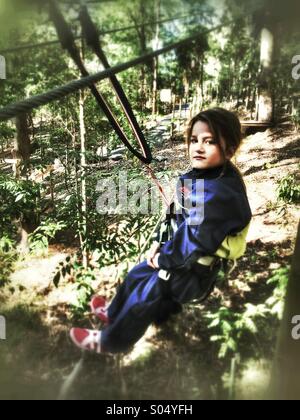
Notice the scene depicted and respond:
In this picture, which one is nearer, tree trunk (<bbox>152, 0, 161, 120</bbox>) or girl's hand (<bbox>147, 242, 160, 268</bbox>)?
tree trunk (<bbox>152, 0, 161, 120</bbox>)

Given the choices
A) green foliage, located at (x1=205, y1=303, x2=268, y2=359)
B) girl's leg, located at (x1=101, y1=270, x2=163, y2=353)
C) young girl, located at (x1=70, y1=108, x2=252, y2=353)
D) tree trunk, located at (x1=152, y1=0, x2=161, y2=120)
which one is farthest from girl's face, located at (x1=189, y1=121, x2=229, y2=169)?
green foliage, located at (x1=205, y1=303, x2=268, y2=359)

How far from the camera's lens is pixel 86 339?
1.53 meters

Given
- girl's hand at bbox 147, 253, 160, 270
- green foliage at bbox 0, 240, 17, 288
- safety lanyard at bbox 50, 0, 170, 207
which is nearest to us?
safety lanyard at bbox 50, 0, 170, 207

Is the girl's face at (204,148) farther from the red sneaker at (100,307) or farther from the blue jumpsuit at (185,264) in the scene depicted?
the red sneaker at (100,307)

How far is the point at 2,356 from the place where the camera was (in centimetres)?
161

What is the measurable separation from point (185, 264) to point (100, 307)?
1.35 feet

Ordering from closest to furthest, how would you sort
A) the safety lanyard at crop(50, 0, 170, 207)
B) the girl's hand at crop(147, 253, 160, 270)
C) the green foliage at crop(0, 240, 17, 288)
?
the safety lanyard at crop(50, 0, 170, 207), the girl's hand at crop(147, 253, 160, 270), the green foliage at crop(0, 240, 17, 288)

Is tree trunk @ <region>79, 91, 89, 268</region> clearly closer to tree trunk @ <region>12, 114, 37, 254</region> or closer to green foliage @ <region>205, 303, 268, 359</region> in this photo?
tree trunk @ <region>12, 114, 37, 254</region>

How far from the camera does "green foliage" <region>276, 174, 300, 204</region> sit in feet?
4.91

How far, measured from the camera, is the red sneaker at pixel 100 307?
5.00 ft

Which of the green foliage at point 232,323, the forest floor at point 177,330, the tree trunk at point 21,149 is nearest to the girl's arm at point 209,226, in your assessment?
the forest floor at point 177,330

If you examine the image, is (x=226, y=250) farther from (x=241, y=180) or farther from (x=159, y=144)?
(x=159, y=144)

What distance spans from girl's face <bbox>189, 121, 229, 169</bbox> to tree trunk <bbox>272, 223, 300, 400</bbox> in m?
0.46
